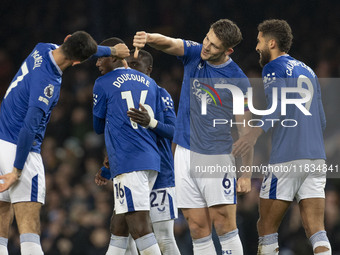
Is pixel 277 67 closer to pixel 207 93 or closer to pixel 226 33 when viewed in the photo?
pixel 226 33

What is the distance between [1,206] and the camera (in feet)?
16.4

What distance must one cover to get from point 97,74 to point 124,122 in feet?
19.2

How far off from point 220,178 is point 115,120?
3.40 ft

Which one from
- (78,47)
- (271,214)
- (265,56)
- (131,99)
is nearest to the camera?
(78,47)

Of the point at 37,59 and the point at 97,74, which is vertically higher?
the point at 97,74

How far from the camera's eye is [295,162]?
5.17 meters

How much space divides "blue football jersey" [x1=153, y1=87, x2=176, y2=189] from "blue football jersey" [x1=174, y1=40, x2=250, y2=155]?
1.41 ft

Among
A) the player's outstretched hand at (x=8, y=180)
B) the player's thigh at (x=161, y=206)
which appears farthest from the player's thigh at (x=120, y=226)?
the player's outstretched hand at (x=8, y=180)

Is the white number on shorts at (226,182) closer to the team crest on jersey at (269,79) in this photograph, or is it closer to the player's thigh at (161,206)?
the player's thigh at (161,206)

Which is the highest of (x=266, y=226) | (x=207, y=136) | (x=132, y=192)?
(x=207, y=136)

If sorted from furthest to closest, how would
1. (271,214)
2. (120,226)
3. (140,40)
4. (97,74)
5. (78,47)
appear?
(97,74) < (120,226) < (271,214) < (140,40) < (78,47)

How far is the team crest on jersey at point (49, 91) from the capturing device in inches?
188

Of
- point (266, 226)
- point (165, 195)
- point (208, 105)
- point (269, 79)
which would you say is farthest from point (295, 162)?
point (165, 195)

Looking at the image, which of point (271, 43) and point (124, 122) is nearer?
point (124, 122)
